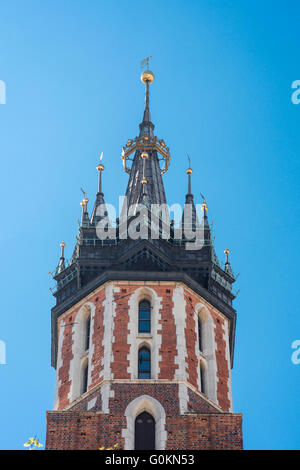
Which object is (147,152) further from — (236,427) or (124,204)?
(236,427)

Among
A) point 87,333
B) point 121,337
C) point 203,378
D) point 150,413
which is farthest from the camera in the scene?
point 87,333

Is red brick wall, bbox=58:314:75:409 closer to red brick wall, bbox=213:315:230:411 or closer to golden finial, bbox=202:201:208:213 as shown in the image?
red brick wall, bbox=213:315:230:411

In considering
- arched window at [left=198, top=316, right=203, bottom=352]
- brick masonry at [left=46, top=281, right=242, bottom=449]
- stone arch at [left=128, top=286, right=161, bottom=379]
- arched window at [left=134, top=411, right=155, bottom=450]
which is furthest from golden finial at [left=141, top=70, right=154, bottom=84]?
arched window at [left=134, top=411, right=155, bottom=450]

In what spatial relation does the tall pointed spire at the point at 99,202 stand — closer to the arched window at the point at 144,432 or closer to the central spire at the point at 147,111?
the central spire at the point at 147,111

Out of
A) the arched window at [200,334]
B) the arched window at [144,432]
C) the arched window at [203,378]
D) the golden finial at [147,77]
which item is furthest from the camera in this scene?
the golden finial at [147,77]

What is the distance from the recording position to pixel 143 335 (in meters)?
60.0

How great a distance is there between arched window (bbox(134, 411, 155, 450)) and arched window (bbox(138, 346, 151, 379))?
1946mm

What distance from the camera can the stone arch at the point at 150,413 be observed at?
5591 cm

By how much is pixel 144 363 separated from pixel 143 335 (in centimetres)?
138

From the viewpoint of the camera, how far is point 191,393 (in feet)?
191

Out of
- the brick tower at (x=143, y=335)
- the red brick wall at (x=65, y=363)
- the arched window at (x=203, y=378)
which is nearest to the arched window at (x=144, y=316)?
the brick tower at (x=143, y=335)

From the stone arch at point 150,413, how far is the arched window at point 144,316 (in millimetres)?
4036

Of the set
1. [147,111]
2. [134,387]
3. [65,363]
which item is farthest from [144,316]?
[147,111]

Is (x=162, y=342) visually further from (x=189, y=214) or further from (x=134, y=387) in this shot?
(x=189, y=214)
